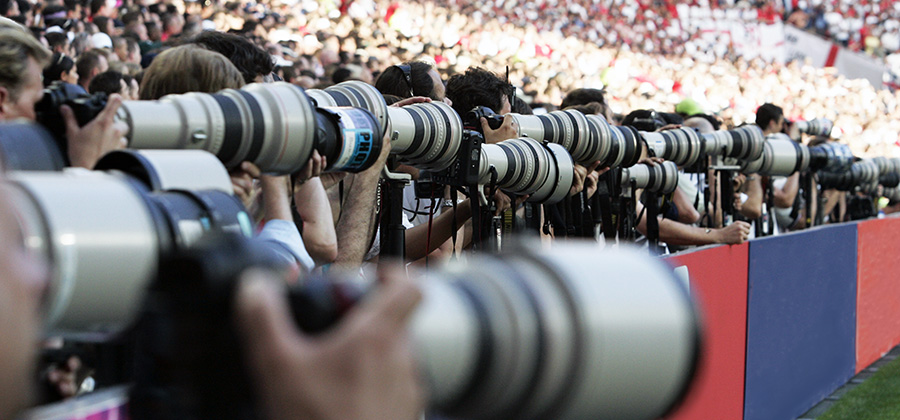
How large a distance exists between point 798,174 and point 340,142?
5.51 meters

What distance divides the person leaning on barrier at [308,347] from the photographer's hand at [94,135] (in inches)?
36.4

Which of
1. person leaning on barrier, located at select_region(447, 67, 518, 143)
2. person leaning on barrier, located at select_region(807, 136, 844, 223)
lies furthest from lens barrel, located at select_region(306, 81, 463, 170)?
person leaning on barrier, located at select_region(807, 136, 844, 223)

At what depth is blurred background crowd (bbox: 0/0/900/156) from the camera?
7707mm

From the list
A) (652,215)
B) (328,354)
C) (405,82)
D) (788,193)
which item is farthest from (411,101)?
(788,193)

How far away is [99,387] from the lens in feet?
3.91

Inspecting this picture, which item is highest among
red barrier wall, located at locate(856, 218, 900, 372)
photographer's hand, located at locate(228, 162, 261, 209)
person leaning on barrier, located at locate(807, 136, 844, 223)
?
photographer's hand, located at locate(228, 162, 261, 209)

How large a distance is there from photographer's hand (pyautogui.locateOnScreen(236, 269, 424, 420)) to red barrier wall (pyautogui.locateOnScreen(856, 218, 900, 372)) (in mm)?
6598

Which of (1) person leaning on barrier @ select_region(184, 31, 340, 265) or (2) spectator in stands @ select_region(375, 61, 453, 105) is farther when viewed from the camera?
(2) spectator in stands @ select_region(375, 61, 453, 105)

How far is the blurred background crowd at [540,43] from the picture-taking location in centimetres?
771

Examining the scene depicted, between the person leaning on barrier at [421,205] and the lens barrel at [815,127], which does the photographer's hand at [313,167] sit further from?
the lens barrel at [815,127]

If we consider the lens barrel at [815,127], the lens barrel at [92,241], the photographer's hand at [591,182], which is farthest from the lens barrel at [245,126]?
the lens barrel at [815,127]

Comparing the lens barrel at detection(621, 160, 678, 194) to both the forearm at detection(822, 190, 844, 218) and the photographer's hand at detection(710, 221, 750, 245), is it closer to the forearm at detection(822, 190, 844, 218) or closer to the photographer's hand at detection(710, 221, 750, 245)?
the photographer's hand at detection(710, 221, 750, 245)

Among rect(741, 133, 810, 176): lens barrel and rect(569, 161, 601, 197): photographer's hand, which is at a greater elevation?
rect(569, 161, 601, 197): photographer's hand

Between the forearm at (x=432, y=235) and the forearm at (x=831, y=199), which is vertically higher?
the forearm at (x=432, y=235)
